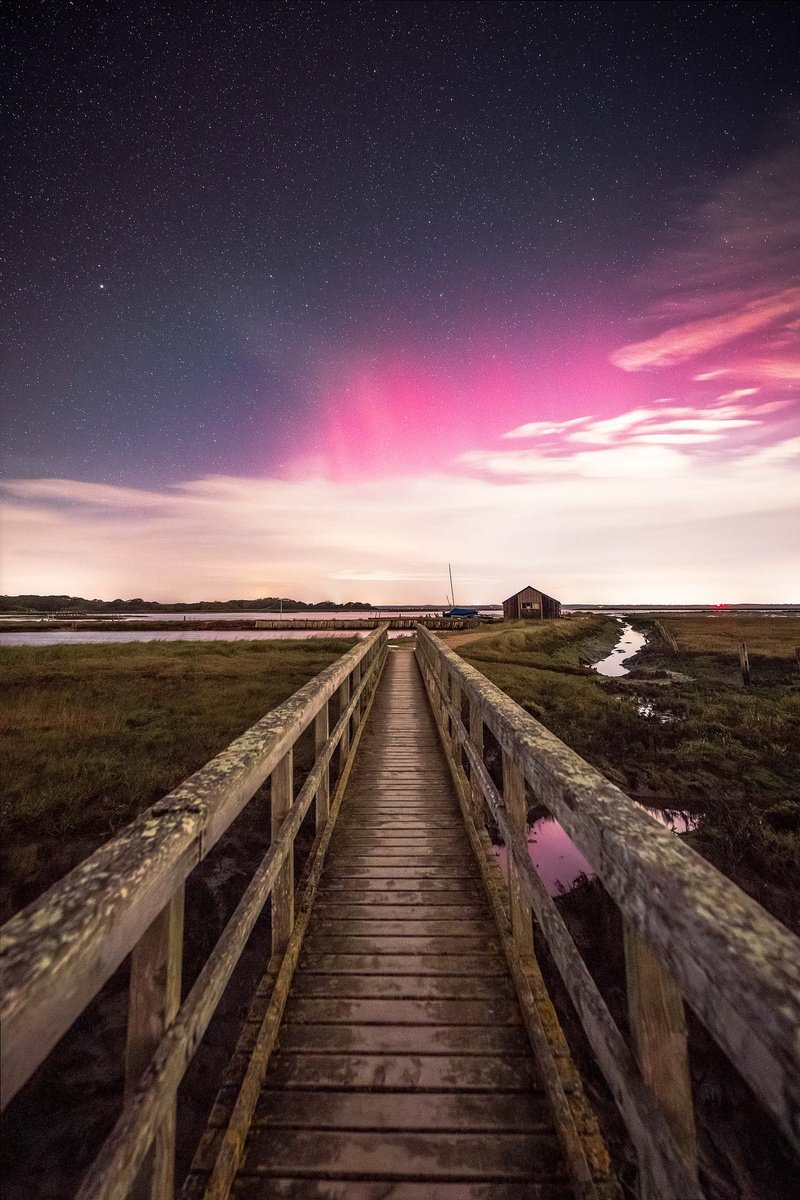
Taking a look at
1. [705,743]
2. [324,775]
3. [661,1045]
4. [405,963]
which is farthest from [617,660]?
[661,1045]

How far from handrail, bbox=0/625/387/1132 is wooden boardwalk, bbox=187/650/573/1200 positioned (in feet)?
2.47

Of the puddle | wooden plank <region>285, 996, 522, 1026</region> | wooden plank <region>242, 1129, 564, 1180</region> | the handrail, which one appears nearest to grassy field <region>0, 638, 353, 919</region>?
wooden plank <region>285, 996, 522, 1026</region>

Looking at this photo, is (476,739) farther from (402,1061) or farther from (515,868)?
(402,1061)

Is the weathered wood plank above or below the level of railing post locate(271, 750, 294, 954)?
below

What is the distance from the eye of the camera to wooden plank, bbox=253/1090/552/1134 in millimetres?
1830

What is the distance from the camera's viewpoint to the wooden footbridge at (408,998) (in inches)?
33.7

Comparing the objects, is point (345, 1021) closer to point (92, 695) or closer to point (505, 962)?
Result: point (505, 962)

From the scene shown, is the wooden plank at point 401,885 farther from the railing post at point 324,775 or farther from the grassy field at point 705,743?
the grassy field at point 705,743

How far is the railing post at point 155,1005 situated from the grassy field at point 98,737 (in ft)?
18.1

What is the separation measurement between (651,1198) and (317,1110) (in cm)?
136

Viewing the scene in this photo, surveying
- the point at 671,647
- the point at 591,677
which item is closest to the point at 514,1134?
the point at 591,677

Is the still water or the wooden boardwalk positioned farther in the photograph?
the still water

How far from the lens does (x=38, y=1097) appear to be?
3.56 metres

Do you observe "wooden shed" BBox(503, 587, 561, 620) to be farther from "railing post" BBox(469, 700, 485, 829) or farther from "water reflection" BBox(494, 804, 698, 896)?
"railing post" BBox(469, 700, 485, 829)
